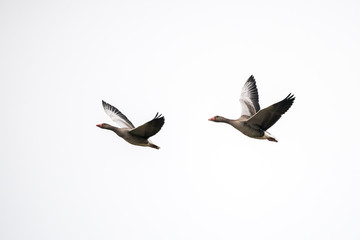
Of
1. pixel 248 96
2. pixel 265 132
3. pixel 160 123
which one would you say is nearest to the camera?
pixel 160 123

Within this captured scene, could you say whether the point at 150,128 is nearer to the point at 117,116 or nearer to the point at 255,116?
the point at 255,116

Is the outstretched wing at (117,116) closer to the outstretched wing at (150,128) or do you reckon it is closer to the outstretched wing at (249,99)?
the outstretched wing at (150,128)

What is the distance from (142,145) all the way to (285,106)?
18.6 ft

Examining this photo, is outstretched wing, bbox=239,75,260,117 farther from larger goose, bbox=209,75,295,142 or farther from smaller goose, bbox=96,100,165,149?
smaller goose, bbox=96,100,165,149

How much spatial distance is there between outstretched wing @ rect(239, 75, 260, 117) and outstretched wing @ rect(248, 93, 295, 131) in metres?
2.24

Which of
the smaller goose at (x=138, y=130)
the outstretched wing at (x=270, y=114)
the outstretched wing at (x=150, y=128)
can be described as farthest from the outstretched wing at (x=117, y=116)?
Answer: the outstretched wing at (x=270, y=114)

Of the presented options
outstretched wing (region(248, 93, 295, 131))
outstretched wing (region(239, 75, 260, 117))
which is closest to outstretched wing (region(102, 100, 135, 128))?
outstretched wing (region(239, 75, 260, 117))

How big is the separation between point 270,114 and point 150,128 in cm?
433

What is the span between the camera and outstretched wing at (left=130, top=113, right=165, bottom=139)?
2228 cm

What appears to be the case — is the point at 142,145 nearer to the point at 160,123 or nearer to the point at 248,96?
the point at 160,123

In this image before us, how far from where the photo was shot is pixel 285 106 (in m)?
22.7

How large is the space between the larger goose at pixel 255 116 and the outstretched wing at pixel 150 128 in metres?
3.27

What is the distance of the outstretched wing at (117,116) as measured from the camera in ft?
90.0

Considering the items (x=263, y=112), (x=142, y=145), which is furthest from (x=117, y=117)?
(x=263, y=112)
